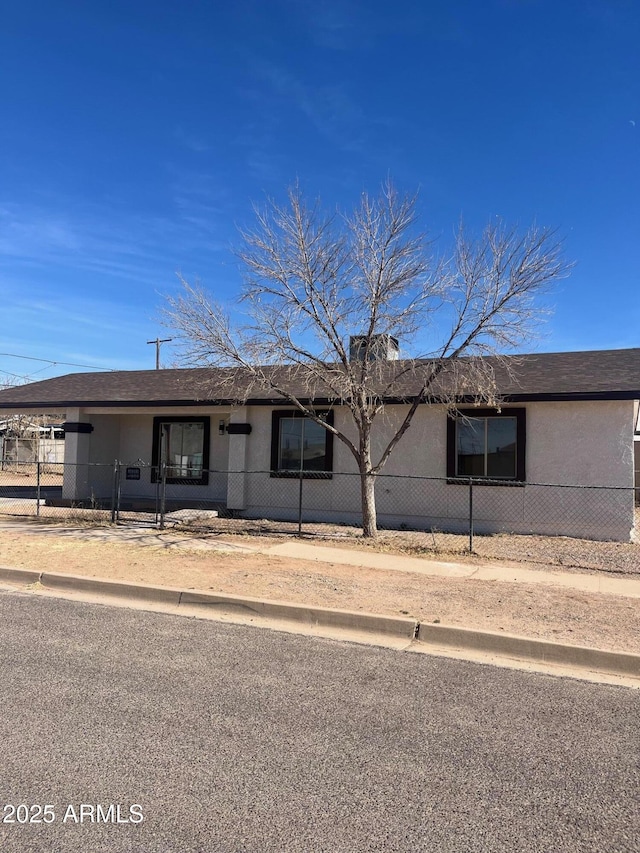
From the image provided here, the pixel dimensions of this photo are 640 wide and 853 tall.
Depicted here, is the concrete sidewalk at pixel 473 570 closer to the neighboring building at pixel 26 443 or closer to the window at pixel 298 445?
the window at pixel 298 445

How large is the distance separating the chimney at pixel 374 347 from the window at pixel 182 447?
256 inches

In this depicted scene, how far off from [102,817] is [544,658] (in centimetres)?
417

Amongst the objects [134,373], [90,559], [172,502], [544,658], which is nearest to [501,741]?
[544,658]

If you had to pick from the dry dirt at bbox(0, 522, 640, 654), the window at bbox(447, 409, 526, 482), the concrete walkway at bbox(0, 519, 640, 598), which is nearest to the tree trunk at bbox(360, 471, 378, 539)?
the concrete walkway at bbox(0, 519, 640, 598)

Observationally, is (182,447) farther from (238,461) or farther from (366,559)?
(366,559)

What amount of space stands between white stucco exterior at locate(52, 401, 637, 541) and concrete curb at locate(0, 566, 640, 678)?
15.6 feet

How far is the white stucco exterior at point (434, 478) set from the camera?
1290cm

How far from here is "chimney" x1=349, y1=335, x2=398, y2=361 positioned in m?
12.0

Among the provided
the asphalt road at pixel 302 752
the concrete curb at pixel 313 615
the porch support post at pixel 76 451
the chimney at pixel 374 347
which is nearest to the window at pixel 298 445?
the chimney at pixel 374 347

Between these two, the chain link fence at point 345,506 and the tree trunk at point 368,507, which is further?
the chain link fence at point 345,506

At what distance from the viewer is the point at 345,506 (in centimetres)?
1496

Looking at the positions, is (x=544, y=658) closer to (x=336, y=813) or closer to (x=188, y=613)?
(x=336, y=813)

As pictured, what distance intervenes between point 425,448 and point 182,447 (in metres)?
7.32

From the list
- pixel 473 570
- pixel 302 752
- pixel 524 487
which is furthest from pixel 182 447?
pixel 302 752
